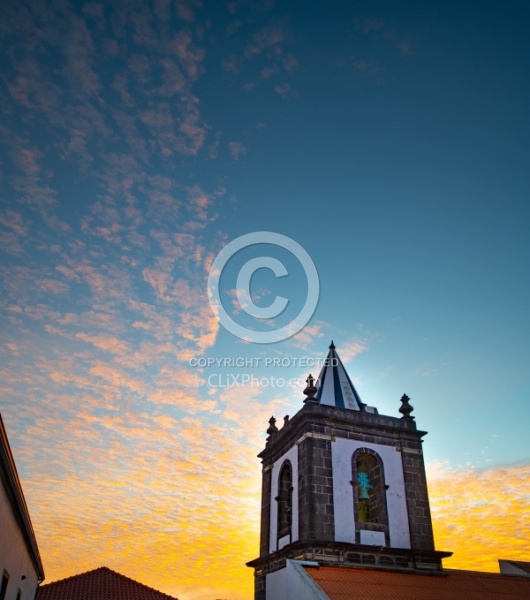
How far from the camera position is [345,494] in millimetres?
15312

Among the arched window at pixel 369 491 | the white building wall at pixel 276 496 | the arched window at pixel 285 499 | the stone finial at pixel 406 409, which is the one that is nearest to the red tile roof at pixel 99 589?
the white building wall at pixel 276 496

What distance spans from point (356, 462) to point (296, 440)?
78.7 inches

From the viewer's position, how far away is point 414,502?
16.0 m

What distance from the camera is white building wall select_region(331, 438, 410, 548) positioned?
48.8ft

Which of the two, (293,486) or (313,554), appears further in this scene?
(293,486)

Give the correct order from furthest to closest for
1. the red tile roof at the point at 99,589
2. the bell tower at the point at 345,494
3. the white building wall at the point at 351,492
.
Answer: the red tile roof at the point at 99,589 < the white building wall at the point at 351,492 < the bell tower at the point at 345,494

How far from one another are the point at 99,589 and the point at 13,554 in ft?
36.7

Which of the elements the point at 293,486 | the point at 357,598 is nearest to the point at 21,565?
the point at 293,486

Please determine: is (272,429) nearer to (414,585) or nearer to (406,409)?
(406,409)

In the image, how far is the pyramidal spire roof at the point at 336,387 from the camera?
1789 cm

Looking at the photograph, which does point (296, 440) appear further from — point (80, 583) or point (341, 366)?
point (80, 583)

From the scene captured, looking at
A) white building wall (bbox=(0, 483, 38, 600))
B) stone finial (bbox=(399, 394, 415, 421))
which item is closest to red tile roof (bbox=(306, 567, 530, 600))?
stone finial (bbox=(399, 394, 415, 421))

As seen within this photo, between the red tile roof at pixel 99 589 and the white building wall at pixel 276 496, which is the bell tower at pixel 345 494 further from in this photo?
the red tile roof at pixel 99 589

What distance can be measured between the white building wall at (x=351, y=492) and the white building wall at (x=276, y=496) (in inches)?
51.9
